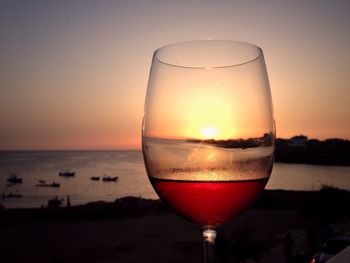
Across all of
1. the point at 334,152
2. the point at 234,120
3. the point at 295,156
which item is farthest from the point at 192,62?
the point at 295,156

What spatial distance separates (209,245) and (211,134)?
0.23 metres

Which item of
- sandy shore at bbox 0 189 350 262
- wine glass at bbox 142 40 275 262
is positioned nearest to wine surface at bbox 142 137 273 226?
wine glass at bbox 142 40 275 262

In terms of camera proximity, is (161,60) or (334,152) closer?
(161,60)

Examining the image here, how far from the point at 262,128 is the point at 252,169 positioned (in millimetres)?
92

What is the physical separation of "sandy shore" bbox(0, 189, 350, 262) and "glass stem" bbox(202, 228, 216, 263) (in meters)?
9.36

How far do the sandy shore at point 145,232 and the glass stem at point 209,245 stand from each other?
30.7ft

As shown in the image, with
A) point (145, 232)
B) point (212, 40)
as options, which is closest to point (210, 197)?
point (212, 40)

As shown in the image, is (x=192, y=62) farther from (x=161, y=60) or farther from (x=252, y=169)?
(x=252, y=169)

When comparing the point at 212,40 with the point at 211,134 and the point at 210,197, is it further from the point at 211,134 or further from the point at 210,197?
the point at 210,197

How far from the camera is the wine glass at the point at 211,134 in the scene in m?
0.83

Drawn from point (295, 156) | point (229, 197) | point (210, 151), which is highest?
point (210, 151)

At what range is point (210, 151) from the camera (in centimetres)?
83

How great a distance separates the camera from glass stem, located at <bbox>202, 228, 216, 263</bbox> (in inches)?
29.8

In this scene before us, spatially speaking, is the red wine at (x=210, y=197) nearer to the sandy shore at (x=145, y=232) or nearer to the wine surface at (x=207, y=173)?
the wine surface at (x=207, y=173)
